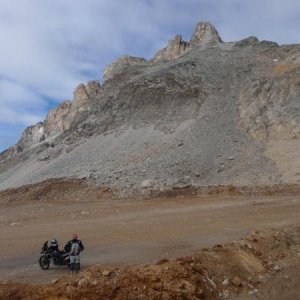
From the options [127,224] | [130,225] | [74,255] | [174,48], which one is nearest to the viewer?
[74,255]

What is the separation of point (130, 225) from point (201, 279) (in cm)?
1308

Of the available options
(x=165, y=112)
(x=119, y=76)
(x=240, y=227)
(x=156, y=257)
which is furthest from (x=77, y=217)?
(x=119, y=76)

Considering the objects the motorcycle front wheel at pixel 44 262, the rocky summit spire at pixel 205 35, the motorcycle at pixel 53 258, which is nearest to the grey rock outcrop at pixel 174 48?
the rocky summit spire at pixel 205 35

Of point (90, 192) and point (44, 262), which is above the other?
point (90, 192)

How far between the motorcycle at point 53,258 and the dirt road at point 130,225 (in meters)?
0.20

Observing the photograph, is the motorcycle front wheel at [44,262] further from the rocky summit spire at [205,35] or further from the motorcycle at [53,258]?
the rocky summit spire at [205,35]

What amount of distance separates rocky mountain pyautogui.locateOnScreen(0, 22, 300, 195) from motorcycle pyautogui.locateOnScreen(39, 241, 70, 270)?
21649 millimetres

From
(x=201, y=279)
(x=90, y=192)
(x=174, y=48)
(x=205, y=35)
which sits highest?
(x=174, y=48)

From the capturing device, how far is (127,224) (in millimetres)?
24031

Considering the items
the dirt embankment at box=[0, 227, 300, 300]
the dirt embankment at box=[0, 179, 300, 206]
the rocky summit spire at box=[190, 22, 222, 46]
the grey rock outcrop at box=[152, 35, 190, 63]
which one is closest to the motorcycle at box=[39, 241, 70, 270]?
the dirt embankment at box=[0, 227, 300, 300]

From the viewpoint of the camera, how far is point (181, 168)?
1516 inches

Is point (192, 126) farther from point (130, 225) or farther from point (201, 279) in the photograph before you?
point (201, 279)

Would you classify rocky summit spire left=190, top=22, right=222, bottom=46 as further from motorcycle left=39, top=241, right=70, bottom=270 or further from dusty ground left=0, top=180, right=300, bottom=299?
motorcycle left=39, top=241, right=70, bottom=270

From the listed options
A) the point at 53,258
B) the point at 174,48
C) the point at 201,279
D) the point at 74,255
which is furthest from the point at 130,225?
the point at 174,48
